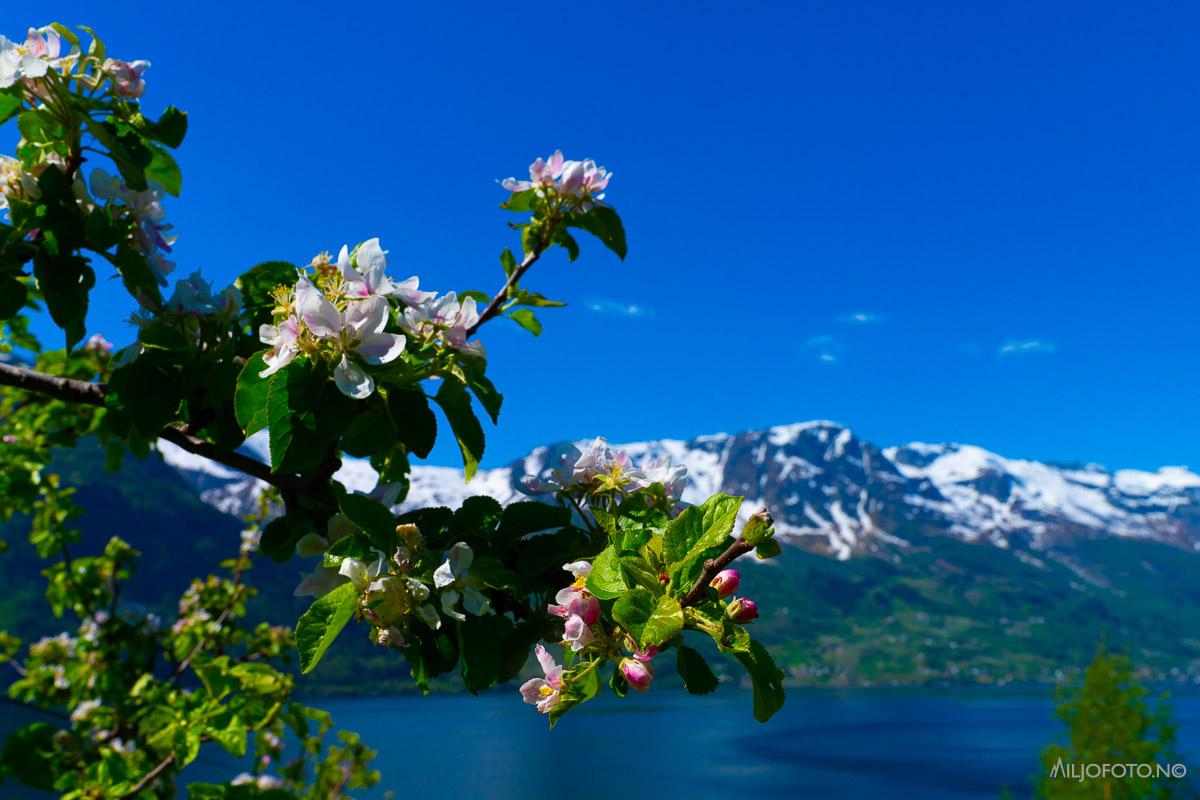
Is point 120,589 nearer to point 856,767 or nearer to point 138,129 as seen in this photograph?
point 138,129

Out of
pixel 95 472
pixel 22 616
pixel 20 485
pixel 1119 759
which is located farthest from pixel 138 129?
pixel 95 472

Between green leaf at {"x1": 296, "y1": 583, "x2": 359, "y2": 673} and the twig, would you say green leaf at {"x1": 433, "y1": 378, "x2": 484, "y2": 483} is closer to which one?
green leaf at {"x1": 296, "y1": 583, "x2": 359, "y2": 673}

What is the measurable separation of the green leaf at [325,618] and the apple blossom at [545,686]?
36cm

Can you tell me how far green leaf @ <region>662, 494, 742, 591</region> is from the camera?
1.35m

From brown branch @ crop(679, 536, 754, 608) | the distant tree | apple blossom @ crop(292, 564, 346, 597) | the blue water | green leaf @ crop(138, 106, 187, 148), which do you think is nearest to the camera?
brown branch @ crop(679, 536, 754, 608)

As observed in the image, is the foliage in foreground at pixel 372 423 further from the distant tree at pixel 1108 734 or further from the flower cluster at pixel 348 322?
the distant tree at pixel 1108 734

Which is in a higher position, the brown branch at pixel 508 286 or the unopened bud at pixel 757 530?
the brown branch at pixel 508 286

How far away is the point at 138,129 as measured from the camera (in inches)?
87.0

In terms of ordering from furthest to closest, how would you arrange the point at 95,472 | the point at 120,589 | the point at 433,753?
the point at 95,472 < the point at 433,753 < the point at 120,589

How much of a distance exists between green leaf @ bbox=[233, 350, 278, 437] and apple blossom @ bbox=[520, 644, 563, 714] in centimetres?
70

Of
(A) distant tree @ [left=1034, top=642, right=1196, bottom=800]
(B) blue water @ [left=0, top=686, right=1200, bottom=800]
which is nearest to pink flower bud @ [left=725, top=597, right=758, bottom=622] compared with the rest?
(A) distant tree @ [left=1034, top=642, right=1196, bottom=800]

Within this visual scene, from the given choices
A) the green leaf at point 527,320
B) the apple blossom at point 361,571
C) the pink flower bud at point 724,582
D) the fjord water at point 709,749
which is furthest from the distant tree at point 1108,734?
the fjord water at point 709,749

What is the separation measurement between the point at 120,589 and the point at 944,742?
129974 millimetres

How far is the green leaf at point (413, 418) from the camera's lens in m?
1.69
